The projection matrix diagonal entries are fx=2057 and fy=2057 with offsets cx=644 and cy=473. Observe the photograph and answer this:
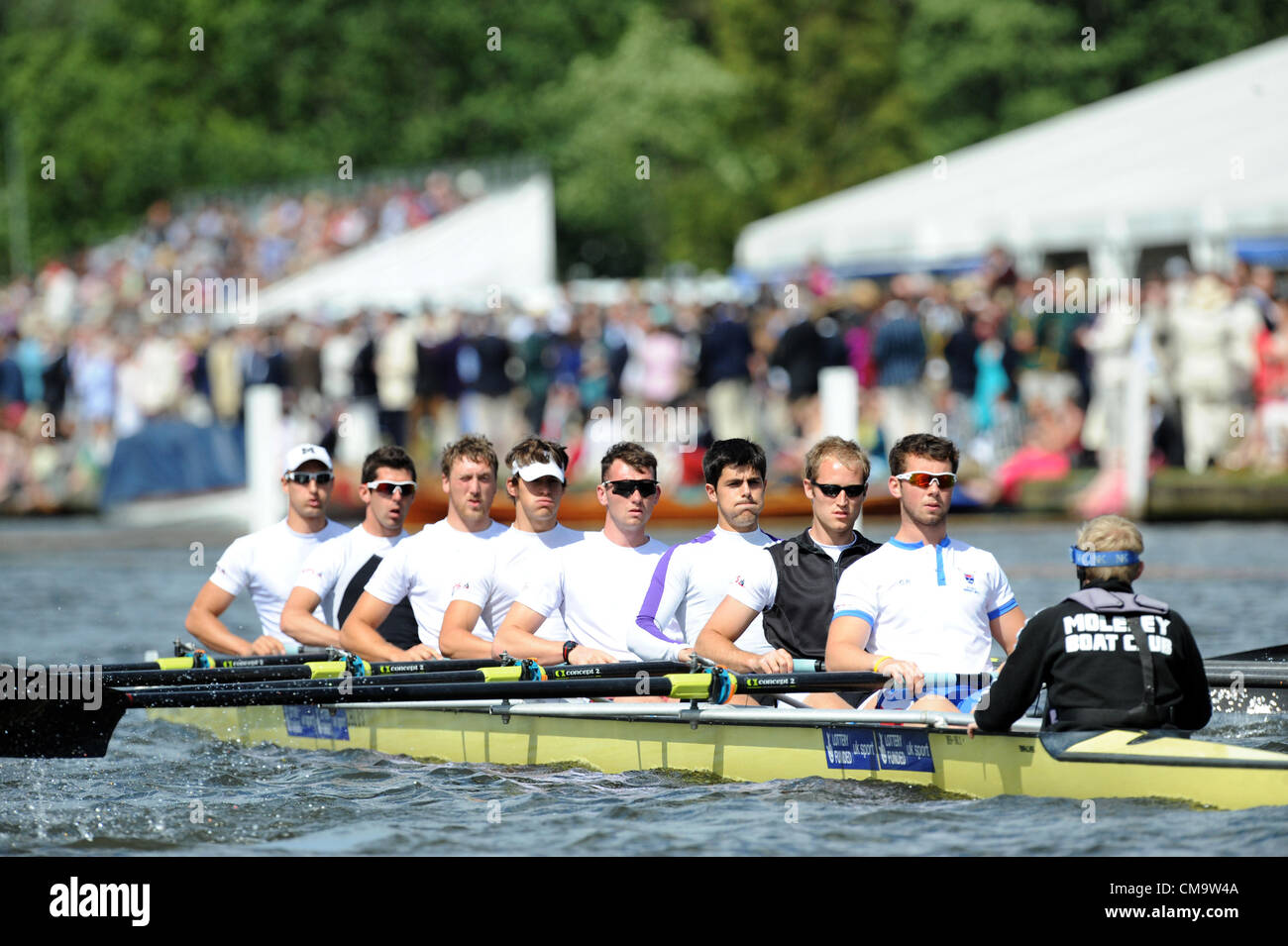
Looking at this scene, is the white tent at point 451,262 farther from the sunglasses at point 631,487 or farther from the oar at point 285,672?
the sunglasses at point 631,487

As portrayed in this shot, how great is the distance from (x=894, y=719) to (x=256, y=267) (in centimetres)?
3231

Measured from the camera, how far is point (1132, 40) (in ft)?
175

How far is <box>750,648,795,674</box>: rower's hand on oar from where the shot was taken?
8938 millimetres

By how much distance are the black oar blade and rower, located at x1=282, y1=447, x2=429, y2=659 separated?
1.80 metres

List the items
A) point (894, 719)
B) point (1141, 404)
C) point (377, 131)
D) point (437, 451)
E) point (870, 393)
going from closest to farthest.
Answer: point (894, 719), point (1141, 404), point (870, 393), point (437, 451), point (377, 131)

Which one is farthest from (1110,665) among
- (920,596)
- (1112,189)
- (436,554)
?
(1112,189)

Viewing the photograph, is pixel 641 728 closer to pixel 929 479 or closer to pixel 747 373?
pixel 929 479

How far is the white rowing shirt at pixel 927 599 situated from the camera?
28.3 feet

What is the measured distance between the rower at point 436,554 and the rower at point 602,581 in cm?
69

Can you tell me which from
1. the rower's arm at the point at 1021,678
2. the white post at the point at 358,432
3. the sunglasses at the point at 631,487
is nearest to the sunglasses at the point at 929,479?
the rower's arm at the point at 1021,678

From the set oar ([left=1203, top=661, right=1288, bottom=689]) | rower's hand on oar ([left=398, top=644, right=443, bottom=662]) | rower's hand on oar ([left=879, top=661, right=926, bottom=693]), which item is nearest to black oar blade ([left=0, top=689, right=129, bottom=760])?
rower's hand on oar ([left=398, top=644, right=443, bottom=662])
